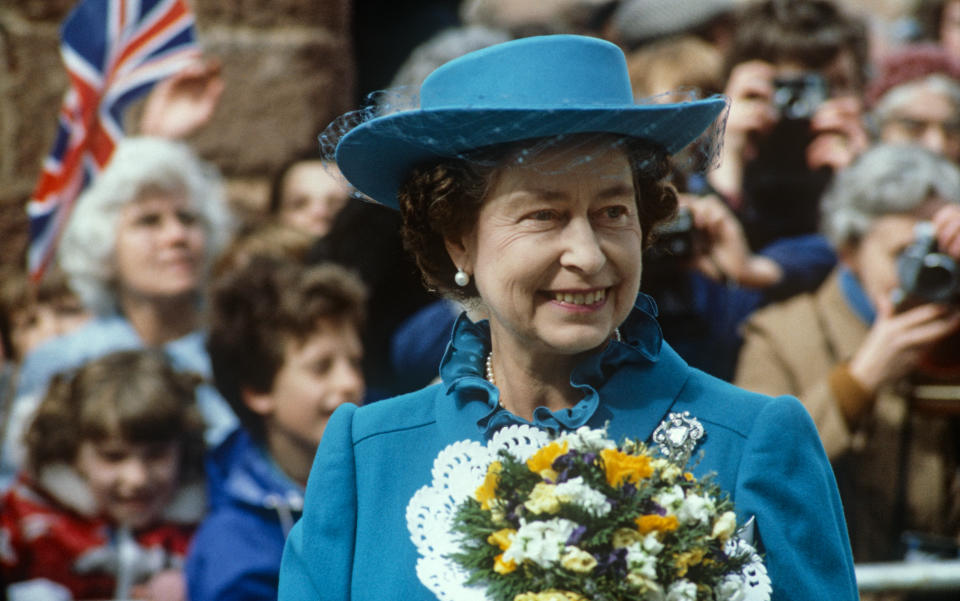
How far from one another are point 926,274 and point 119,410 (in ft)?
9.38

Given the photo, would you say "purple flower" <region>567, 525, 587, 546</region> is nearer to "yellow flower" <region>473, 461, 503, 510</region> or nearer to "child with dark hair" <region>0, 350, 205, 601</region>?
"yellow flower" <region>473, 461, 503, 510</region>

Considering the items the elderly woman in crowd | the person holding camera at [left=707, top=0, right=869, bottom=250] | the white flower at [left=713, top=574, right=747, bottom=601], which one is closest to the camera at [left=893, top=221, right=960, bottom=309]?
the person holding camera at [left=707, top=0, right=869, bottom=250]

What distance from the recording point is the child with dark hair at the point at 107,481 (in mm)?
4379

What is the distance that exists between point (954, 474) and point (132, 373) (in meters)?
2.92

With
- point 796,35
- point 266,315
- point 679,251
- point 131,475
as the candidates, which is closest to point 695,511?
point 679,251

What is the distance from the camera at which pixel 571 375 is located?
1.97 meters

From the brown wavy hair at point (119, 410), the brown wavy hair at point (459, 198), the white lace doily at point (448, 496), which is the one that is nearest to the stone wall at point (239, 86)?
the brown wavy hair at point (119, 410)

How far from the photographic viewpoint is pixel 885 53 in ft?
16.5

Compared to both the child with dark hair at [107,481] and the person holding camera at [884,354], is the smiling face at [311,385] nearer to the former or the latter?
the child with dark hair at [107,481]

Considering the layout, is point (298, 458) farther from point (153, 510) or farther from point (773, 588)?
point (773, 588)

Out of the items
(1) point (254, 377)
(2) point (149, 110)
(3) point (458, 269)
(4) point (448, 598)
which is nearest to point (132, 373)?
(1) point (254, 377)

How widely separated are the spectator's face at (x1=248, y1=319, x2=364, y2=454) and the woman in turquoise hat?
2.24 meters

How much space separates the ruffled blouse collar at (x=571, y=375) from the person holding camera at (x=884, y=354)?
2.46m

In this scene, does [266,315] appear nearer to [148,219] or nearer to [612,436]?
[148,219]
